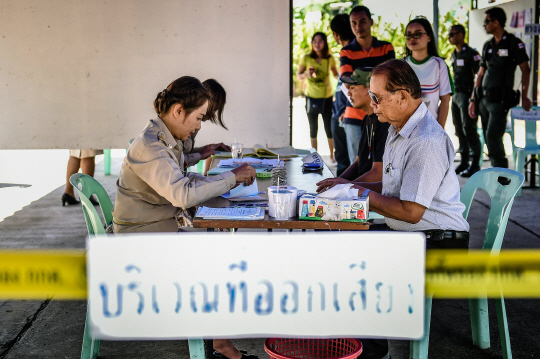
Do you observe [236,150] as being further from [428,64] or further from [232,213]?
[428,64]

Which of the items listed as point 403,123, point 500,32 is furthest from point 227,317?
point 500,32

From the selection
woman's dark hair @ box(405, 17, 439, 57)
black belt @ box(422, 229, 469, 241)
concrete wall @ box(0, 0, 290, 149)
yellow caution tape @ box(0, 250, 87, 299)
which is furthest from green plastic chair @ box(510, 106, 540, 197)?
yellow caution tape @ box(0, 250, 87, 299)

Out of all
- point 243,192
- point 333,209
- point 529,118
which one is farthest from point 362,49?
point 333,209

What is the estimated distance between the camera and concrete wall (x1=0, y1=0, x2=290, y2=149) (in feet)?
18.6

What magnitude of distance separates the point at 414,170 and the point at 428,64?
292 cm

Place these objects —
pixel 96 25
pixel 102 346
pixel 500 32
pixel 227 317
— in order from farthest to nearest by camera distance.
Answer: pixel 500 32 → pixel 96 25 → pixel 102 346 → pixel 227 317

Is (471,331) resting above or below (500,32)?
below

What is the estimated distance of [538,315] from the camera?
11.8 ft

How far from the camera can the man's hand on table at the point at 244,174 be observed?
9.52ft

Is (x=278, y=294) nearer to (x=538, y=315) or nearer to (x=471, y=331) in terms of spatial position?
(x=471, y=331)

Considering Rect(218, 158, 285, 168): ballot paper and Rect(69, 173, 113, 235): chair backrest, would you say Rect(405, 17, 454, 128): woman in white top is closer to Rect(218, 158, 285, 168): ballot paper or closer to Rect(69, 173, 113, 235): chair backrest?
Rect(218, 158, 285, 168): ballot paper

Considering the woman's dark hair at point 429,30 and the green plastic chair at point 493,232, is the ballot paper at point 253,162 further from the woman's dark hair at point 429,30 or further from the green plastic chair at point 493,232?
the woman's dark hair at point 429,30

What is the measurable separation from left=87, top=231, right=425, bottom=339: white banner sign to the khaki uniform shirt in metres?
0.78

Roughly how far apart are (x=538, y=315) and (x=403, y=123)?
168cm
